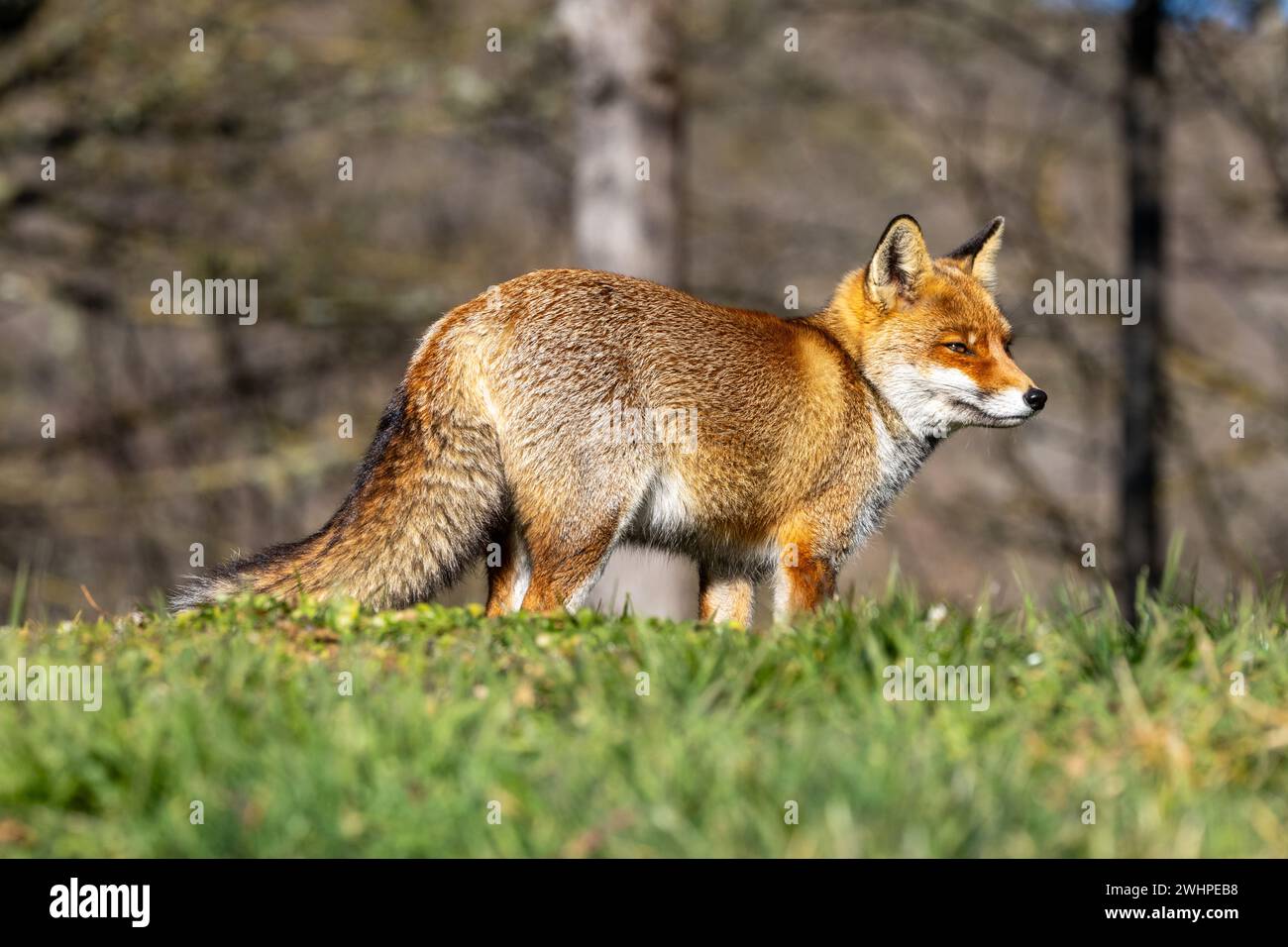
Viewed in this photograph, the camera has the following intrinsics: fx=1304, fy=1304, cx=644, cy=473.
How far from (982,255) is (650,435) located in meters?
2.35

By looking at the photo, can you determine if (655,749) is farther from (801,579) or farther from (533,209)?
(533,209)

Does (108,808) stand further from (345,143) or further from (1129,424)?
(345,143)

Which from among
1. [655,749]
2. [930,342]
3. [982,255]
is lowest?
[655,749]

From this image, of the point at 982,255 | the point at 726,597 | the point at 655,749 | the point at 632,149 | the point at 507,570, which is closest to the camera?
the point at 655,749

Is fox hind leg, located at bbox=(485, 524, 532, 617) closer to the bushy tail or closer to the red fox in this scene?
the red fox

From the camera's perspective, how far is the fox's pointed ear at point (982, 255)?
663cm

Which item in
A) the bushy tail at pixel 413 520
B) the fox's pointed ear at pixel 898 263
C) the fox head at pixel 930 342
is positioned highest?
the fox's pointed ear at pixel 898 263

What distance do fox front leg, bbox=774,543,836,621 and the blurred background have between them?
3547 millimetres

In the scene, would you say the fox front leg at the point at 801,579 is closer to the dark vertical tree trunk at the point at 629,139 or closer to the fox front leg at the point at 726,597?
the fox front leg at the point at 726,597

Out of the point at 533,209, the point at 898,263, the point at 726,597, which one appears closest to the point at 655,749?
the point at 726,597

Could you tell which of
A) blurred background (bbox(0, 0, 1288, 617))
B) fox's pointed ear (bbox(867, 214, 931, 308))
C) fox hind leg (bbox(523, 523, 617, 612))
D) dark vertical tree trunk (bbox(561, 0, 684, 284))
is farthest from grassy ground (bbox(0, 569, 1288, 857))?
dark vertical tree trunk (bbox(561, 0, 684, 284))

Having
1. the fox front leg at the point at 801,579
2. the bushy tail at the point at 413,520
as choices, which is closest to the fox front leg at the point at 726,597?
the fox front leg at the point at 801,579

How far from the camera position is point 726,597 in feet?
20.0
